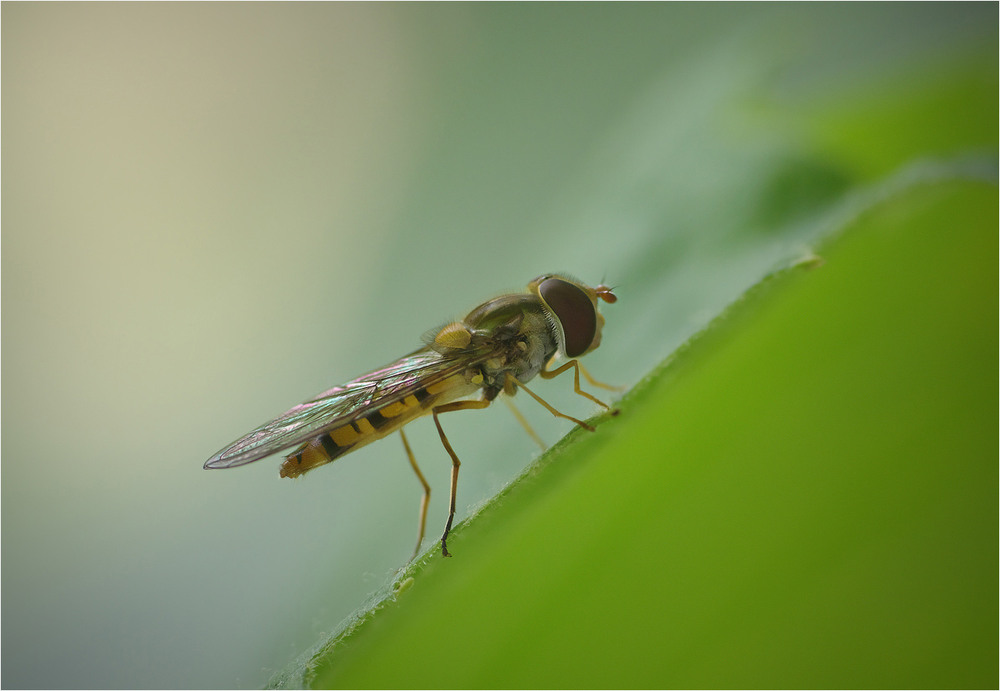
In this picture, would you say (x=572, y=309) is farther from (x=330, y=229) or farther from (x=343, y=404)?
(x=330, y=229)

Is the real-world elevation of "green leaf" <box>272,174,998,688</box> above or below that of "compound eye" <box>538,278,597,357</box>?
below

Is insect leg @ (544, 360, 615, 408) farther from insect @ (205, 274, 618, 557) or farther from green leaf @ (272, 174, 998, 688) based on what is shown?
green leaf @ (272, 174, 998, 688)

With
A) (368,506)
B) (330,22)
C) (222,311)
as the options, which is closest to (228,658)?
(368,506)

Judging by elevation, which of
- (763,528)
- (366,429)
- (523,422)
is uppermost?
(366,429)


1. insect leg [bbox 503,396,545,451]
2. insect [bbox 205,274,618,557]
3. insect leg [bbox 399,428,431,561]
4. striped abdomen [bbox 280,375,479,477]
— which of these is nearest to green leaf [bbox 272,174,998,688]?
insect leg [bbox 503,396,545,451]

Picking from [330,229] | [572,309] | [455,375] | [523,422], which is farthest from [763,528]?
[330,229]
